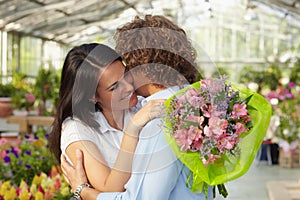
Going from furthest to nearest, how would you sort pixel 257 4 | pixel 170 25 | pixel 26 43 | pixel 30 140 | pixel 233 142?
pixel 26 43 < pixel 257 4 < pixel 30 140 < pixel 170 25 < pixel 233 142

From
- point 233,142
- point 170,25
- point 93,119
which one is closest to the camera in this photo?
point 233,142

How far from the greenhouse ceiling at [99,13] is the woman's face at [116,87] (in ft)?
39.7

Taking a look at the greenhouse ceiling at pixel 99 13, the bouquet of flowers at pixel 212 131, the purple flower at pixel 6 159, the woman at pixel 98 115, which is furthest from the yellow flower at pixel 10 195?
the greenhouse ceiling at pixel 99 13

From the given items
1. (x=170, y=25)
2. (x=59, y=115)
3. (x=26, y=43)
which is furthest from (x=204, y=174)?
(x=26, y=43)

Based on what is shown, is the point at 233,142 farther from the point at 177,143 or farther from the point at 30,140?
the point at 30,140

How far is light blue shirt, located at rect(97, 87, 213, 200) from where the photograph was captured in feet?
4.41

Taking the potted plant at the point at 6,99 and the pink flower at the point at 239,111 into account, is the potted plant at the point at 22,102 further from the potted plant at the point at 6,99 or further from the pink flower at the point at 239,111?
the pink flower at the point at 239,111

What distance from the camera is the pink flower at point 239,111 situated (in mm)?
1342

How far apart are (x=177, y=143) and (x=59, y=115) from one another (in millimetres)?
419

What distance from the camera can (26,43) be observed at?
18.3 m

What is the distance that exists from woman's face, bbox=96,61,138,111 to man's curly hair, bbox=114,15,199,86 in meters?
0.03

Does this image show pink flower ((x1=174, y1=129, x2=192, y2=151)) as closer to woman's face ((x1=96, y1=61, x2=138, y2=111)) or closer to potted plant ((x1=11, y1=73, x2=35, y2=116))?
woman's face ((x1=96, y1=61, x2=138, y2=111))

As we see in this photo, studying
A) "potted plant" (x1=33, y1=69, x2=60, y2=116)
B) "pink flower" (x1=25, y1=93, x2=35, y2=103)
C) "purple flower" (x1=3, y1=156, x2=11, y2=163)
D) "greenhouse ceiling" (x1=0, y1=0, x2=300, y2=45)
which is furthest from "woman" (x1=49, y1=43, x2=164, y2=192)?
"greenhouse ceiling" (x1=0, y1=0, x2=300, y2=45)

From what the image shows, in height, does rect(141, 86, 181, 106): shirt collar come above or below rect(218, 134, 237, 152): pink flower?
above
